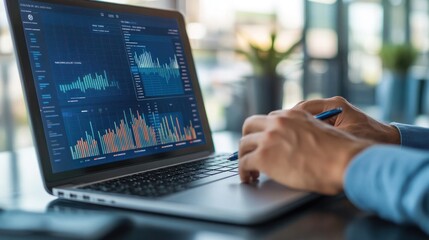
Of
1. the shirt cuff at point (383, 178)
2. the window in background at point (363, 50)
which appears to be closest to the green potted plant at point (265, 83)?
the shirt cuff at point (383, 178)

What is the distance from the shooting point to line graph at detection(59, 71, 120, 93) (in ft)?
2.56

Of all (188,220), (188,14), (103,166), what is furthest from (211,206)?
(188,14)

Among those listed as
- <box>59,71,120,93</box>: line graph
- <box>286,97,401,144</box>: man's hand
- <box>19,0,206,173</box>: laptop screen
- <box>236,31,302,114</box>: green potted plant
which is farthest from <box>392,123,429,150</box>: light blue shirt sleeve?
<box>236,31,302,114</box>: green potted plant

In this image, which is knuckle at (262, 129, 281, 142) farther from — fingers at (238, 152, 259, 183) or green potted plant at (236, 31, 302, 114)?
green potted plant at (236, 31, 302, 114)

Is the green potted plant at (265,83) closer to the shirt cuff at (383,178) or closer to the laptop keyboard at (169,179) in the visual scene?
the laptop keyboard at (169,179)

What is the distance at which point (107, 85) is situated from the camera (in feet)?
2.77

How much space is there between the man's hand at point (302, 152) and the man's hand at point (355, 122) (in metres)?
0.20

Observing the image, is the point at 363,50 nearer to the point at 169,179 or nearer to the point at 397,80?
the point at 397,80

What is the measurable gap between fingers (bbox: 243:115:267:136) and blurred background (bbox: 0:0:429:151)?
1.10ft

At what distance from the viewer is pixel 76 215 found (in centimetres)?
52

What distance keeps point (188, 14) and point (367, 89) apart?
9.71 ft

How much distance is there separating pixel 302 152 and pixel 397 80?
11.5 ft

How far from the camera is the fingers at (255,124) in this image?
0.68 metres

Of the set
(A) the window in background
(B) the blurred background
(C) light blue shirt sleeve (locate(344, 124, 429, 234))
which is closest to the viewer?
(C) light blue shirt sleeve (locate(344, 124, 429, 234))
